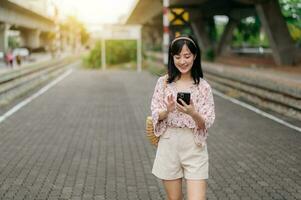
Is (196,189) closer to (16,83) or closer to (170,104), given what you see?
(170,104)

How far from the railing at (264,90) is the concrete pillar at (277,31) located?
471cm

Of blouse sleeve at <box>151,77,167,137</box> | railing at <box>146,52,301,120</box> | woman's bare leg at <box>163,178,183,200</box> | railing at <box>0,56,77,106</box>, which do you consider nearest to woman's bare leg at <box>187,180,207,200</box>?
woman's bare leg at <box>163,178,183,200</box>

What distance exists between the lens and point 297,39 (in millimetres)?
58906

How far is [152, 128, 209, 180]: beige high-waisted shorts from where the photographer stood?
4199 millimetres

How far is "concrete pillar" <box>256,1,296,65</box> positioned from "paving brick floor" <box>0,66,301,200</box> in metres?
12.8

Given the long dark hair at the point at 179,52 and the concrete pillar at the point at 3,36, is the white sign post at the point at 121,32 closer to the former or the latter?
the concrete pillar at the point at 3,36

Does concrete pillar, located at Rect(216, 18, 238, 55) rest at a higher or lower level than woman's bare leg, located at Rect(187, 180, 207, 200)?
lower

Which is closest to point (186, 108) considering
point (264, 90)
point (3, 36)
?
point (264, 90)

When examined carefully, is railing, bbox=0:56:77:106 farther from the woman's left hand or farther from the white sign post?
the white sign post

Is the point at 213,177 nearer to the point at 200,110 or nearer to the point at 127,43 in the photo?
the point at 200,110

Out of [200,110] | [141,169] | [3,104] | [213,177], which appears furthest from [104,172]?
[3,104]

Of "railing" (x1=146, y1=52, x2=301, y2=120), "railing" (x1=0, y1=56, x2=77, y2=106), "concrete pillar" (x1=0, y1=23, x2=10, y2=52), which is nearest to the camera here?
"railing" (x1=146, y1=52, x2=301, y2=120)

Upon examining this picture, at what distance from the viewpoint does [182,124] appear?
4270mm

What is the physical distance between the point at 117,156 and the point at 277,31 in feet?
67.0
